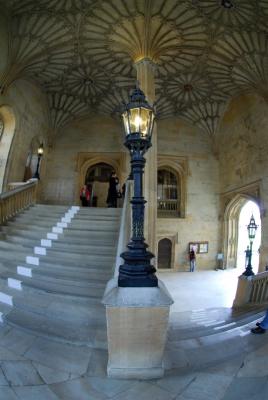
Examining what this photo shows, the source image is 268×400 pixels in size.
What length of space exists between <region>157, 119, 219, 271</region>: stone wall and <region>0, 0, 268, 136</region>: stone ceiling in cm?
279

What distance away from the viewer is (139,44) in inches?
359

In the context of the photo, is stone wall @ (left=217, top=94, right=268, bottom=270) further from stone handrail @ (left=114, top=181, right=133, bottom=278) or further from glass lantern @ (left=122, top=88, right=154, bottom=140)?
glass lantern @ (left=122, top=88, right=154, bottom=140)

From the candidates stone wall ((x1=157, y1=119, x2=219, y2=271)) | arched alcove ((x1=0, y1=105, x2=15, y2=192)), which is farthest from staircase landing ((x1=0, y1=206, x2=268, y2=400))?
stone wall ((x1=157, y1=119, x2=219, y2=271))

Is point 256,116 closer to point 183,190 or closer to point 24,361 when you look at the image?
point 183,190

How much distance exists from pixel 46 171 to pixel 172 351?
44.4 ft

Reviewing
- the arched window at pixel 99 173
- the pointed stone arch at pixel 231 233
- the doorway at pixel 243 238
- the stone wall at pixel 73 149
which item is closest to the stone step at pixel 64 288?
the stone wall at pixel 73 149

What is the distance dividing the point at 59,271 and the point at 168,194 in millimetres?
11796

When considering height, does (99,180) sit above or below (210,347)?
above

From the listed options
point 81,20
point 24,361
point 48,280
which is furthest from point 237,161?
point 24,361

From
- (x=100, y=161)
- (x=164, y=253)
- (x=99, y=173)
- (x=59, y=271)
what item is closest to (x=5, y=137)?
(x=100, y=161)

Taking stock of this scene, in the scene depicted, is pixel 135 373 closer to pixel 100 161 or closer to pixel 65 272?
pixel 65 272

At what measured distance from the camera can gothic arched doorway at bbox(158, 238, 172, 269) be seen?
14.5 meters

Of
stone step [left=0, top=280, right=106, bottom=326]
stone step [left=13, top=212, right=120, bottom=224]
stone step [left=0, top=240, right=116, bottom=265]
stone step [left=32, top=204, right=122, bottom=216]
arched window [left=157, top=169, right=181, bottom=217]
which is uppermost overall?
arched window [left=157, top=169, right=181, bottom=217]

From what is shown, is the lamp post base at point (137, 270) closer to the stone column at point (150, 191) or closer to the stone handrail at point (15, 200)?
the stone column at point (150, 191)
